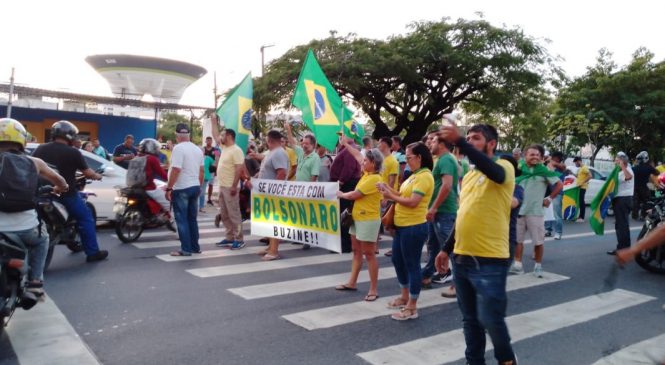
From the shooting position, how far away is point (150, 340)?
175 inches

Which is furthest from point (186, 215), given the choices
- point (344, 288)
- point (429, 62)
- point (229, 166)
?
point (429, 62)

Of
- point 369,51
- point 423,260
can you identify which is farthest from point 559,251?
point 369,51

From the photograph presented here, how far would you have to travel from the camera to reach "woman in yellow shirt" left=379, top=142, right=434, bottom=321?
512 cm

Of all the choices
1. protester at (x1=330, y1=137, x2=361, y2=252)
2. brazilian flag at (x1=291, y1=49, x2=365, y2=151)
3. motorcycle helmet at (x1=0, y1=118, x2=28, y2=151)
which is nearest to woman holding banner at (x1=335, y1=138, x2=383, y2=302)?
brazilian flag at (x1=291, y1=49, x2=365, y2=151)

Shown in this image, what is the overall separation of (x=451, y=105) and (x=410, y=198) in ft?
89.4

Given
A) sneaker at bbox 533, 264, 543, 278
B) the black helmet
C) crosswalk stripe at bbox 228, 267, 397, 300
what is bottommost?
sneaker at bbox 533, 264, 543, 278

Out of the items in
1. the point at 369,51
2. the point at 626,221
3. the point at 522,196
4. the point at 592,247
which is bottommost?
the point at 592,247

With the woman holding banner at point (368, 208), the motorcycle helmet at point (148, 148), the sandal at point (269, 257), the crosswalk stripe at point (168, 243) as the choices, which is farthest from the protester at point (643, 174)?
the motorcycle helmet at point (148, 148)

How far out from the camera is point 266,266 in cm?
743

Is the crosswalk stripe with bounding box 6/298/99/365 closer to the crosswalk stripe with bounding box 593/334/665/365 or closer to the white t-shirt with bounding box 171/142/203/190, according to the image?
the white t-shirt with bounding box 171/142/203/190

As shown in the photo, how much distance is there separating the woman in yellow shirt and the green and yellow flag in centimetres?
494

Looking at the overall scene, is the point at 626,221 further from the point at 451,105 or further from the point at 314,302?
the point at 451,105

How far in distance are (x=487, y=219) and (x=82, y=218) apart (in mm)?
5589

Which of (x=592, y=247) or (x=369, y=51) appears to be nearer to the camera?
(x=592, y=247)
